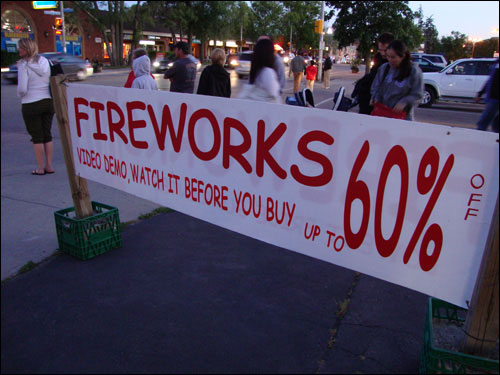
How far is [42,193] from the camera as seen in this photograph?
194 inches

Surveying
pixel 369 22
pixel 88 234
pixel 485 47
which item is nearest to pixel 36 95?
pixel 88 234

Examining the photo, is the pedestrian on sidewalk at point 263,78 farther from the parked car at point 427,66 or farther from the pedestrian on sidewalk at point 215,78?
the parked car at point 427,66

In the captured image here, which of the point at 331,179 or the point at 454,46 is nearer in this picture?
the point at 331,179

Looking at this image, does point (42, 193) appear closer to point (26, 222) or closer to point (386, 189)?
point (26, 222)

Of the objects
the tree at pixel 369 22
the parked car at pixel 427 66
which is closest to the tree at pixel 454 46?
the tree at pixel 369 22

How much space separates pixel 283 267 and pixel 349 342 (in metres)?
1.01

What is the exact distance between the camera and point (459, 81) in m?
15.0

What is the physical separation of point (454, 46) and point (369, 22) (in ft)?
58.9

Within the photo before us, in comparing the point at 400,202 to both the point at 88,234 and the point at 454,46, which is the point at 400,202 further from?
the point at 454,46

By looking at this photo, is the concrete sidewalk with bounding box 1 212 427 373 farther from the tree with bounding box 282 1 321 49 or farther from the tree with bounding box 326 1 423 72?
the tree with bounding box 282 1 321 49

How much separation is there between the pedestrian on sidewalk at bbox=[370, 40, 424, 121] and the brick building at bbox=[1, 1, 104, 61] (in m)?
35.8

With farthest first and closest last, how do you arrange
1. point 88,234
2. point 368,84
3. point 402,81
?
1. point 368,84
2. point 402,81
3. point 88,234

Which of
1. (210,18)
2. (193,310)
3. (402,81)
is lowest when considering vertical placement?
(193,310)

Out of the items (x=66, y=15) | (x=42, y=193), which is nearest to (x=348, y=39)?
(x=42, y=193)
